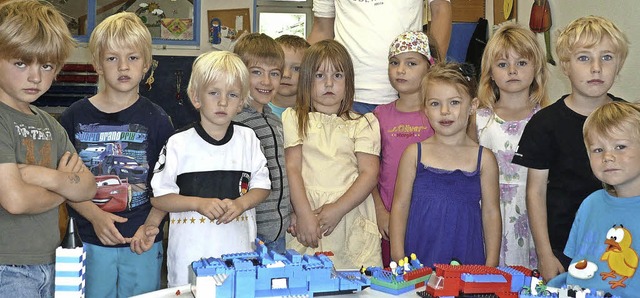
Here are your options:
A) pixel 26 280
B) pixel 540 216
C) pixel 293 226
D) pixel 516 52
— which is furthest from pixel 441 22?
pixel 26 280

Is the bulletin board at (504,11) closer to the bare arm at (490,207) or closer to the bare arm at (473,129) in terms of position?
the bare arm at (473,129)

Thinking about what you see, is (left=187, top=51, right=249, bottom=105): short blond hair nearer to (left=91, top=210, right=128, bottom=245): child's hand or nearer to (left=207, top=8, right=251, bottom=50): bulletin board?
(left=91, top=210, right=128, bottom=245): child's hand

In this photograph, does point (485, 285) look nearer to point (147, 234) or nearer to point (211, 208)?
point (211, 208)

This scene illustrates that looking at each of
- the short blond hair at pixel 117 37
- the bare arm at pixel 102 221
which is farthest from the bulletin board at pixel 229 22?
the bare arm at pixel 102 221

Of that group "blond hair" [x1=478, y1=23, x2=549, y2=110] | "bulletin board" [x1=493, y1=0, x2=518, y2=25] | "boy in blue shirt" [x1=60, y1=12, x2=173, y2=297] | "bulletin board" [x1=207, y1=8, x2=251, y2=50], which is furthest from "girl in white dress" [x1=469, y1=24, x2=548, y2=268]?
"bulletin board" [x1=207, y1=8, x2=251, y2=50]

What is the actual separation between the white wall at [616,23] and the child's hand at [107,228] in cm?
273

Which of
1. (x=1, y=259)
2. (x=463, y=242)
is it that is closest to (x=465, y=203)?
(x=463, y=242)

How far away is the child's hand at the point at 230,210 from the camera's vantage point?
8.47 ft

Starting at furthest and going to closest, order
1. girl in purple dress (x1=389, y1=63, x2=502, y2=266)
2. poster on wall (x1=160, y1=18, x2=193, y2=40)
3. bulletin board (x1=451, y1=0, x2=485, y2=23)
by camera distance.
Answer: poster on wall (x1=160, y1=18, x2=193, y2=40), bulletin board (x1=451, y1=0, x2=485, y2=23), girl in purple dress (x1=389, y1=63, x2=502, y2=266)

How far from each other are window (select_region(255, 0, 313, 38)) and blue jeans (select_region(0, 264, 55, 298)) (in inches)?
198

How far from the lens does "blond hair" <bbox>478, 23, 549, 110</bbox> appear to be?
314cm

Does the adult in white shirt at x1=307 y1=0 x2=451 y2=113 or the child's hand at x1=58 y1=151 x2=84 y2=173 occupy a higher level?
the adult in white shirt at x1=307 y1=0 x2=451 y2=113

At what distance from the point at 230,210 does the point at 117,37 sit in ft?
2.82

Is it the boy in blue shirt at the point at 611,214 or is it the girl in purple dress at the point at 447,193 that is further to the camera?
the girl in purple dress at the point at 447,193
